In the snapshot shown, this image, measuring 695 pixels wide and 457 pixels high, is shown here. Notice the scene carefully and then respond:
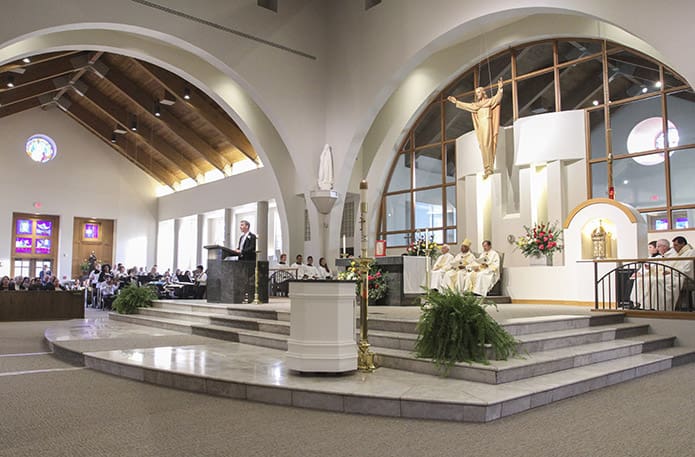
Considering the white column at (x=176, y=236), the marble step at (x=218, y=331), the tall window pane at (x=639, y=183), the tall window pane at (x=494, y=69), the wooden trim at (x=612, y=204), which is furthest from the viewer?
the white column at (x=176, y=236)

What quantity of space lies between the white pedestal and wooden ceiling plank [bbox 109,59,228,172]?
13.9m

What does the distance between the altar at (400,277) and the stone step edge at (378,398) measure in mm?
4009

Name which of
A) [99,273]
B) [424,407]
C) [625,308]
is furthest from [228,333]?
[99,273]

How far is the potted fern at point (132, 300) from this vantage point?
9953 millimetres

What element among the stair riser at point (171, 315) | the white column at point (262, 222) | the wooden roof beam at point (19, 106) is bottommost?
the stair riser at point (171, 315)

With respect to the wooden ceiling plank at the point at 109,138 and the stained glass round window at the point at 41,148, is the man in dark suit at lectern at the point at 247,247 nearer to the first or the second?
the wooden ceiling plank at the point at 109,138

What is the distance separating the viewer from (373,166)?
1460cm

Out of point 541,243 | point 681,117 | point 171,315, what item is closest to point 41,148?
point 171,315

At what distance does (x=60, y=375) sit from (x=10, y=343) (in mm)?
2936

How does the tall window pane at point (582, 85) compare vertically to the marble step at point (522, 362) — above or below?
above

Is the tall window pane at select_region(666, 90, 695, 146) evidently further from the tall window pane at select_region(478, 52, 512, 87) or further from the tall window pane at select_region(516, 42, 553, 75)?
the tall window pane at select_region(478, 52, 512, 87)

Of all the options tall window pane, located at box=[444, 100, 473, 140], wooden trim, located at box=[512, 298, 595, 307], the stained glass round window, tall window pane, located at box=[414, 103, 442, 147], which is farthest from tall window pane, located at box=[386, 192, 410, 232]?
the stained glass round window

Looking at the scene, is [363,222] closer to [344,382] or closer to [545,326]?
[344,382]

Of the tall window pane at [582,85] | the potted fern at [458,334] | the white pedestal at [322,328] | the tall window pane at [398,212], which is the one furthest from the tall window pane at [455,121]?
the white pedestal at [322,328]
